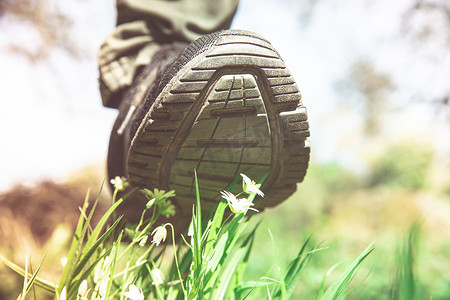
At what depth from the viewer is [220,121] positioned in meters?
0.71

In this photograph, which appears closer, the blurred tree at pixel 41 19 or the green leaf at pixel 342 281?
the green leaf at pixel 342 281

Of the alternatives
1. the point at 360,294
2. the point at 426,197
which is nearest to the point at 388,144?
the point at 426,197

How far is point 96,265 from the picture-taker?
71 centimetres

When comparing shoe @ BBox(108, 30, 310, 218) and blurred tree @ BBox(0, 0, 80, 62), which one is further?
blurred tree @ BBox(0, 0, 80, 62)

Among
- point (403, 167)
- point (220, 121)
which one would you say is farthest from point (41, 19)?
point (403, 167)

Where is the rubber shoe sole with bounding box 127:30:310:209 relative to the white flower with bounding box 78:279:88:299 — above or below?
above

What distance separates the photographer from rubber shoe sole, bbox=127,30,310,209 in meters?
0.67

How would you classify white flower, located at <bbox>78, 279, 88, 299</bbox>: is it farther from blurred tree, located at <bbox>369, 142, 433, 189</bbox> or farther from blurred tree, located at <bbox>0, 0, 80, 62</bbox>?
blurred tree, located at <bbox>369, 142, 433, 189</bbox>

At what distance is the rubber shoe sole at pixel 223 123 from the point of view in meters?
0.67

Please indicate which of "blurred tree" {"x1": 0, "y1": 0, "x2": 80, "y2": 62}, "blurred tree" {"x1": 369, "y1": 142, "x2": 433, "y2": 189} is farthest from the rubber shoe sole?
"blurred tree" {"x1": 369, "y1": 142, "x2": 433, "y2": 189}

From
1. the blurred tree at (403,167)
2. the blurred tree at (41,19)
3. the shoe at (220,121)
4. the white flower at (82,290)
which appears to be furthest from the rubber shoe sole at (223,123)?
the blurred tree at (403,167)

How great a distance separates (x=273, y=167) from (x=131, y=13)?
69 cm

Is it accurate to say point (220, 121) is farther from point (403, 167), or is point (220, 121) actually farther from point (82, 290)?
point (403, 167)

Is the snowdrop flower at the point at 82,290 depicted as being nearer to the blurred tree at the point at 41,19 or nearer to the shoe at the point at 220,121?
the shoe at the point at 220,121
